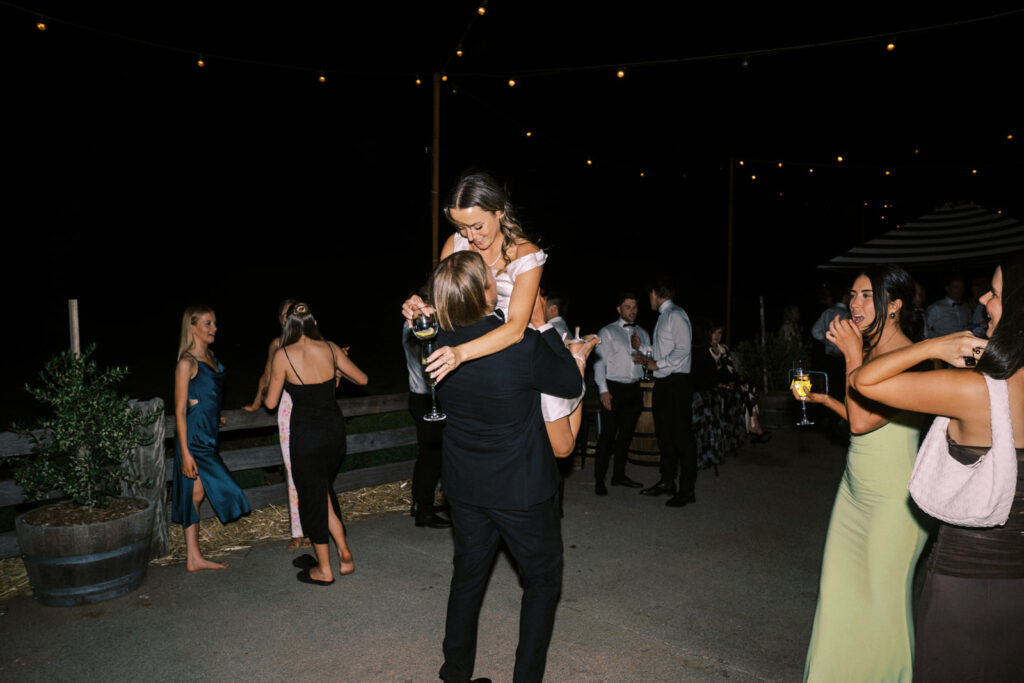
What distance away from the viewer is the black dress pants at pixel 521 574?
9.39 feet

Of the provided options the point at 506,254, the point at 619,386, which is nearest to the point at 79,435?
the point at 506,254

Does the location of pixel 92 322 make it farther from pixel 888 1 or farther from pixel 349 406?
pixel 888 1

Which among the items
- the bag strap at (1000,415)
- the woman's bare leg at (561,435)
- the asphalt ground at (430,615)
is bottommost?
the asphalt ground at (430,615)

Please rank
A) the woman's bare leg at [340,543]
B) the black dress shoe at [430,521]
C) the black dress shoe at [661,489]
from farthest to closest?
the black dress shoe at [661,489] → the black dress shoe at [430,521] → the woman's bare leg at [340,543]

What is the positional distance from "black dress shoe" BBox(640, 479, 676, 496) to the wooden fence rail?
2471 mm

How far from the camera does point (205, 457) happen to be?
5121mm

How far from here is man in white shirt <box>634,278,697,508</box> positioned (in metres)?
6.64

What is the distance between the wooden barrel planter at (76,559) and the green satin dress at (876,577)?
4.24 metres

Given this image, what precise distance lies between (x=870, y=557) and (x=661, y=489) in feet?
12.9

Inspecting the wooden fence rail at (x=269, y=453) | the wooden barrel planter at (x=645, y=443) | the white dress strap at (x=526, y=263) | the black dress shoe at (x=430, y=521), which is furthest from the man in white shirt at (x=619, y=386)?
the white dress strap at (x=526, y=263)

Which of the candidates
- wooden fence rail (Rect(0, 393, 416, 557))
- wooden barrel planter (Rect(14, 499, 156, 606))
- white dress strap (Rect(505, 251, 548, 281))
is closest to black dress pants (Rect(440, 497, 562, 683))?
white dress strap (Rect(505, 251, 548, 281))

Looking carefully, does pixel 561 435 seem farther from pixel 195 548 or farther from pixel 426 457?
pixel 195 548

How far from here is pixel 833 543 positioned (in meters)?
3.16

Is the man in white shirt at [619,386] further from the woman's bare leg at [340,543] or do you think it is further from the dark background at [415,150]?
the woman's bare leg at [340,543]
